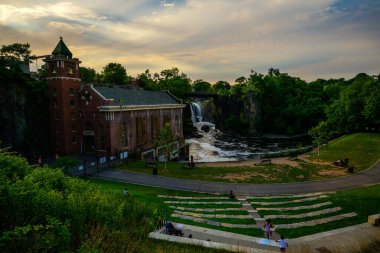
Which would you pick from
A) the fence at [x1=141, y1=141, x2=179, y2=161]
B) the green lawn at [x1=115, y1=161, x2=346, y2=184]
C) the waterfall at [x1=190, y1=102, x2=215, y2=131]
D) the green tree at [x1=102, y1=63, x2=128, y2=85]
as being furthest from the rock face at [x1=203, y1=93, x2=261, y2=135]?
the green lawn at [x1=115, y1=161, x2=346, y2=184]

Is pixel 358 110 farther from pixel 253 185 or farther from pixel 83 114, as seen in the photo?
pixel 83 114

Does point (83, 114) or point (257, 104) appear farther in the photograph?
point (257, 104)

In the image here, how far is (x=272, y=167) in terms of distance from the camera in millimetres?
41906

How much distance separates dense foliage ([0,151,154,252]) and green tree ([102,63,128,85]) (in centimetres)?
8335

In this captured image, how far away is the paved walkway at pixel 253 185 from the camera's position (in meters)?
32.1

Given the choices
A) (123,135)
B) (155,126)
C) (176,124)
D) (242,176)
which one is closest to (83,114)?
(123,135)

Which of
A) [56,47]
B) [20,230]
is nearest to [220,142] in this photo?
[56,47]

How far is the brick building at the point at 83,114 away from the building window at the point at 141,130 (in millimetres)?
884

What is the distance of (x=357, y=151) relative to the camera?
162 ft

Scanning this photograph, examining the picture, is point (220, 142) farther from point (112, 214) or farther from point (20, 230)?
point (20, 230)

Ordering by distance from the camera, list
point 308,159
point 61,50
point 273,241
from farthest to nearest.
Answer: point 308,159, point 61,50, point 273,241

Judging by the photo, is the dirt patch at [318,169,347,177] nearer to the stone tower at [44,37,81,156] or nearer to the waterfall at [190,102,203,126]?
the stone tower at [44,37,81,156]

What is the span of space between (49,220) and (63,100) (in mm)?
41277

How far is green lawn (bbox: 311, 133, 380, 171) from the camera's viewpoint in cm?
4362
